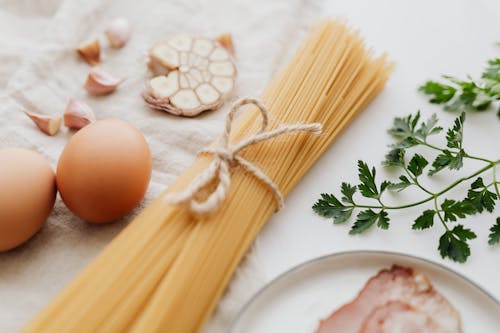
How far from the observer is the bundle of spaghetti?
0.91 m

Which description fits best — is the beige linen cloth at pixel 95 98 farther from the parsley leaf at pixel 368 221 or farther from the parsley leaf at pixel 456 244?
the parsley leaf at pixel 456 244

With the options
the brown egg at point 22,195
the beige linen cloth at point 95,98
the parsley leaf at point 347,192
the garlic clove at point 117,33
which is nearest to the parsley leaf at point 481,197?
the parsley leaf at point 347,192

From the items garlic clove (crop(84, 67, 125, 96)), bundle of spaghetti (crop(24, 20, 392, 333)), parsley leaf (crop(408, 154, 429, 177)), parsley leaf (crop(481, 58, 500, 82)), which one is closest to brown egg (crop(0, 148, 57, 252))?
bundle of spaghetti (crop(24, 20, 392, 333))

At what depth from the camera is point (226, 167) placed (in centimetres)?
102

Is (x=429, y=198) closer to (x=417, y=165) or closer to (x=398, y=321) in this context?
(x=417, y=165)

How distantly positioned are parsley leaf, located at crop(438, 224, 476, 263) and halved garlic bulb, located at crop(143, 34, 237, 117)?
1.83 ft

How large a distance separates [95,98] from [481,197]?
0.84 m

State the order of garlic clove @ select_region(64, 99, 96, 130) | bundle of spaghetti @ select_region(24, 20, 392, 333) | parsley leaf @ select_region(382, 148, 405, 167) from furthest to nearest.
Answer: garlic clove @ select_region(64, 99, 96, 130) → parsley leaf @ select_region(382, 148, 405, 167) → bundle of spaghetti @ select_region(24, 20, 392, 333)

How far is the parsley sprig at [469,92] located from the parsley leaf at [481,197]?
0.23 meters

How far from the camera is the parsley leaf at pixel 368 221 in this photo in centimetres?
107

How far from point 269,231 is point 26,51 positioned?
2.40 ft

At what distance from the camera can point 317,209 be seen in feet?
3.61

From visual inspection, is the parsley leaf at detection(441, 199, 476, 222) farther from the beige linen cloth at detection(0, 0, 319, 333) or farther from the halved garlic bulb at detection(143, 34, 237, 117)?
the halved garlic bulb at detection(143, 34, 237, 117)

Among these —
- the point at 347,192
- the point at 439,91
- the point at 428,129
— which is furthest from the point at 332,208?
the point at 439,91
